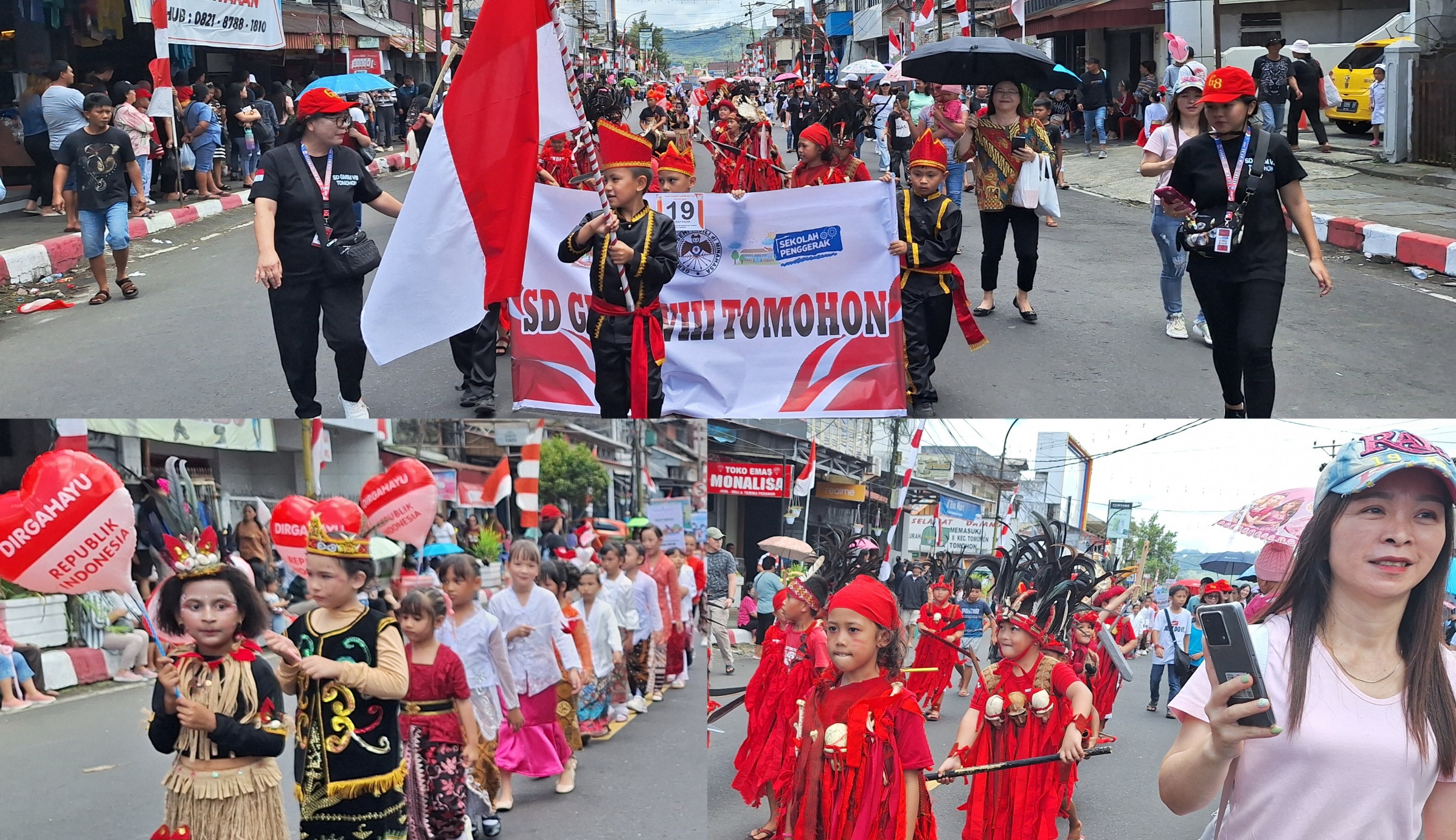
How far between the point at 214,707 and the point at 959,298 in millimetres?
4833

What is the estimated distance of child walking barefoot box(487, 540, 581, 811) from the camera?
570cm

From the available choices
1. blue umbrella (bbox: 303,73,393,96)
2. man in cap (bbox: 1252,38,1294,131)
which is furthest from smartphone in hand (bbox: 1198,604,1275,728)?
blue umbrella (bbox: 303,73,393,96)

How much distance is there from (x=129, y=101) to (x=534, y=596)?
13444 mm

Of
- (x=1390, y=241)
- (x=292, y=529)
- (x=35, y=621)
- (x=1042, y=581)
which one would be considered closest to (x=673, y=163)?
(x=35, y=621)

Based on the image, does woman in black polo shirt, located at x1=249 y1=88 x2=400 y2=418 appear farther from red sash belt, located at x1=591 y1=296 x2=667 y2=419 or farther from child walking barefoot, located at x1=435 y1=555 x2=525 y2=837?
child walking barefoot, located at x1=435 y1=555 x2=525 y2=837

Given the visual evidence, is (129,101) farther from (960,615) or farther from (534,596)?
(960,615)

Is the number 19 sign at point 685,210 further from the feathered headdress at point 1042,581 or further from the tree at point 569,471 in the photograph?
the feathered headdress at point 1042,581

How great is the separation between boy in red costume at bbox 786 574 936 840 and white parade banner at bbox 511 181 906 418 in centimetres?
318

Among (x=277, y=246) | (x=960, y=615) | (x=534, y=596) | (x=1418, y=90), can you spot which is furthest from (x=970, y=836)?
(x=1418, y=90)

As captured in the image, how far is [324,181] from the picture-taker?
653 centimetres

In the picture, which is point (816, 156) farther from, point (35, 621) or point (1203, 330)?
point (35, 621)

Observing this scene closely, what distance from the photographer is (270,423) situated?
498cm

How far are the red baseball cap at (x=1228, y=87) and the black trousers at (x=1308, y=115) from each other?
16.2 meters

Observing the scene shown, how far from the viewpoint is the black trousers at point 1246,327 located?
6184 mm
